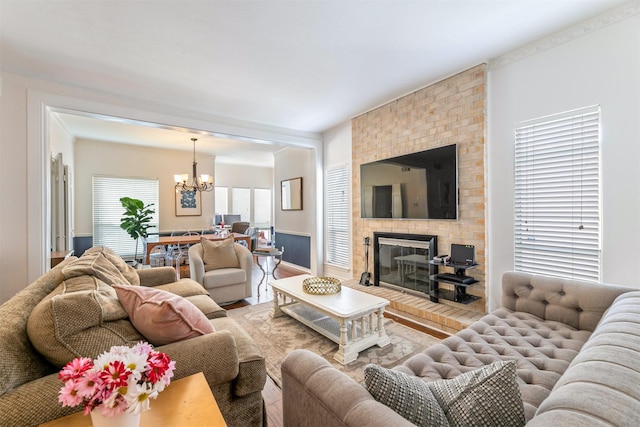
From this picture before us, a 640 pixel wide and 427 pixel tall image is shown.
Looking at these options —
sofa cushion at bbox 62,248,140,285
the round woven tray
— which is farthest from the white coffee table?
sofa cushion at bbox 62,248,140,285

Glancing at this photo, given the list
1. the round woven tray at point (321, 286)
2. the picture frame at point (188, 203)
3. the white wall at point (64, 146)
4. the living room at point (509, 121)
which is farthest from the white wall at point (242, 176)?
the round woven tray at point (321, 286)

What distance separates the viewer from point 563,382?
886 mm

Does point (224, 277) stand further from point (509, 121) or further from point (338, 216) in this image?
point (509, 121)

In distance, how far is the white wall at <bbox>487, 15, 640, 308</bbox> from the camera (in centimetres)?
217

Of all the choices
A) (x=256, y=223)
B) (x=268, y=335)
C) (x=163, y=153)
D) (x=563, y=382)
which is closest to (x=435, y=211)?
(x=268, y=335)

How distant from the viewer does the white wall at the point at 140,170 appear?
19.2 ft

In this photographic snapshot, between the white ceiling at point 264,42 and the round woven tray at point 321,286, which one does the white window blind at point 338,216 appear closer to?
the white ceiling at point 264,42

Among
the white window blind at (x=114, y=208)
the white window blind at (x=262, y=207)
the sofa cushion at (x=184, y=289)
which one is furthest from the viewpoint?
the white window blind at (x=262, y=207)

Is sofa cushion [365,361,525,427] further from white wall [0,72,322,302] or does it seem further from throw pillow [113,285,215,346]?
white wall [0,72,322,302]

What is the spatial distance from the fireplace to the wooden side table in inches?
115

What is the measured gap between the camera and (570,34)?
246cm

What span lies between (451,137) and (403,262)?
5.66 ft

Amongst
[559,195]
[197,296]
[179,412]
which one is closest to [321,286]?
[197,296]

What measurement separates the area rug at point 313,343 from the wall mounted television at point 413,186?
1.43 m
